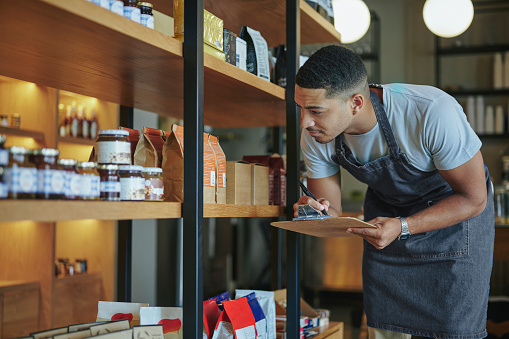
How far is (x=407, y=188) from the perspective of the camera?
194cm

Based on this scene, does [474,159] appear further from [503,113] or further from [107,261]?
[503,113]

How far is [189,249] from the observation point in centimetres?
147

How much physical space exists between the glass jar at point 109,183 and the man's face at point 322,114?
685 mm

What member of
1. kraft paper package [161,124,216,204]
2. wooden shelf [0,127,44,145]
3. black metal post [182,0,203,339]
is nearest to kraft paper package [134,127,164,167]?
kraft paper package [161,124,216,204]

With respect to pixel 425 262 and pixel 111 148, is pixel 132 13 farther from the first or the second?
pixel 425 262

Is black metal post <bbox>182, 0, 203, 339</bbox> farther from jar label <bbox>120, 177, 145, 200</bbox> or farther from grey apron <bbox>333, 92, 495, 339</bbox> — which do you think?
grey apron <bbox>333, 92, 495, 339</bbox>

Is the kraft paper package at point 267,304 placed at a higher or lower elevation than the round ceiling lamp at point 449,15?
lower

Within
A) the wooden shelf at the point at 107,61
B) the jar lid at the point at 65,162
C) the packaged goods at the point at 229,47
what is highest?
the packaged goods at the point at 229,47

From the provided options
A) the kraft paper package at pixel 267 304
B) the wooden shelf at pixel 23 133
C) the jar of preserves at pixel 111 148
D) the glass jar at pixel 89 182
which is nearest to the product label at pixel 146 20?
the jar of preserves at pixel 111 148

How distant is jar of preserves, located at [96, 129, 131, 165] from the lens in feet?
4.51

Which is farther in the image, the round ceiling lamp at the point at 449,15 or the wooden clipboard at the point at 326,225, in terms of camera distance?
the round ceiling lamp at the point at 449,15

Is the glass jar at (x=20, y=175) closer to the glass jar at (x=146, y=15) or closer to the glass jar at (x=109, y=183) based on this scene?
the glass jar at (x=109, y=183)

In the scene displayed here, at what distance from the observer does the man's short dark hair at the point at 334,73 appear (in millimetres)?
1707

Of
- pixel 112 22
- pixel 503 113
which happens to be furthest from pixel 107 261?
pixel 503 113
